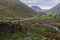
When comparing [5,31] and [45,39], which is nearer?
[5,31]

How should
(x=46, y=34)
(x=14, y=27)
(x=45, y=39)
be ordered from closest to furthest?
(x=14, y=27) < (x=45, y=39) < (x=46, y=34)

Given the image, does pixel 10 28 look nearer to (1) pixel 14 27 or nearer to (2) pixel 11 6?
(1) pixel 14 27

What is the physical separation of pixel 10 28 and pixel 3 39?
185 cm

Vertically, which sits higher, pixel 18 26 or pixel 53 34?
pixel 18 26

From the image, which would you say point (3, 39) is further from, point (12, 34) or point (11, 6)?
point (11, 6)

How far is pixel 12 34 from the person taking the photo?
24.9 m

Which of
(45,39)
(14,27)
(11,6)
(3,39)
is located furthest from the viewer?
(11,6)

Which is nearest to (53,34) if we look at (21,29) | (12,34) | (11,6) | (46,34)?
(46,34)

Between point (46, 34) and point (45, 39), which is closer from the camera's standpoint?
point (45, 39)

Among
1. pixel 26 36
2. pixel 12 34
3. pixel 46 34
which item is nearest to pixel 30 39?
pixel 26 36

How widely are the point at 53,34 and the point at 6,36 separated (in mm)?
10417

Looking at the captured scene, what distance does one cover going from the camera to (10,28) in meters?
25.0

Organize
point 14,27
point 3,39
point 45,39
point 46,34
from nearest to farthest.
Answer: point 3,39
point 14,27
point 45,39
point 46,34

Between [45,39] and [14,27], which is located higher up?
[14,27]
